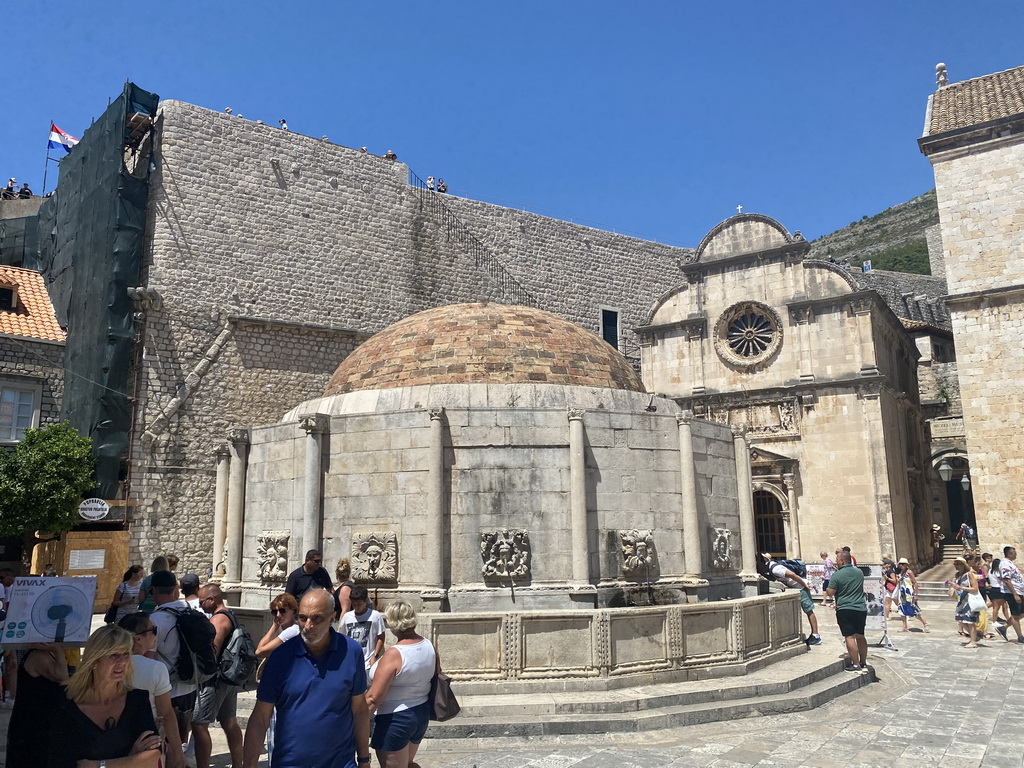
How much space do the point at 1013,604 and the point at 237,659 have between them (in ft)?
44.9

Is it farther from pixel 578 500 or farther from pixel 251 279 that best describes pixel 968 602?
pixel 251 279

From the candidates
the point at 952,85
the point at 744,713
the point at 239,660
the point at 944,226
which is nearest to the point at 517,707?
the point at 744,713

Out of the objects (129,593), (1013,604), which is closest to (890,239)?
(1013,604)

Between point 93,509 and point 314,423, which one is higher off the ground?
point 314,423

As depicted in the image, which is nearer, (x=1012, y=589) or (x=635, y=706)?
(x=635, y=706)

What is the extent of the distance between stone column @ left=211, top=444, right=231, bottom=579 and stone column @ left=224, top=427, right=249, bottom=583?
418mm

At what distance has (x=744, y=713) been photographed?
8195 millimetres

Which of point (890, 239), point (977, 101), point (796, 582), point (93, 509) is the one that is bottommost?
point (796, 582)

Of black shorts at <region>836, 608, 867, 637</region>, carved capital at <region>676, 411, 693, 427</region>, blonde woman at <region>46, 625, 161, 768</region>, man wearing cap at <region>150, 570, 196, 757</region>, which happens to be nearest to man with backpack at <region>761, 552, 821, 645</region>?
black shorts at <region>836, 608, 867, 637</region>

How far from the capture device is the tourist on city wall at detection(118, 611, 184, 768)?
13.2 feet

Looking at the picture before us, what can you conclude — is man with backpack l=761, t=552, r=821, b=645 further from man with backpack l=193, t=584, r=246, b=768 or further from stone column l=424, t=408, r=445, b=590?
man with backpack l=193, t=584, r=246, b=768

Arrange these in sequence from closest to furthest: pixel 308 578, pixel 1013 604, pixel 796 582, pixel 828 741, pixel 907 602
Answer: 1. pixel 828 741
2. pixel 308 578
3. pixel 796 582
4. pixel 1013 604
5. pixel 907 602

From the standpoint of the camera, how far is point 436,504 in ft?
33.0

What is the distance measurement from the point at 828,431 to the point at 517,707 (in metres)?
21.0
